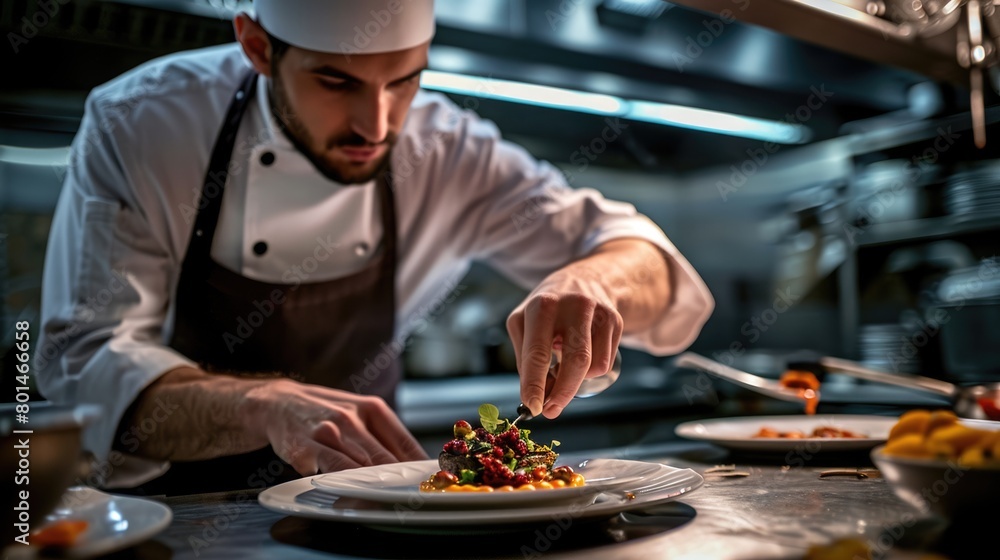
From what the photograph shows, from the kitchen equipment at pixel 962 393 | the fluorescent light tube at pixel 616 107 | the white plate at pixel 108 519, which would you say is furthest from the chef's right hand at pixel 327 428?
the fluorescent light tube at pixel 616 107

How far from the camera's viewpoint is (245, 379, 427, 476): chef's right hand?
44.9 inches

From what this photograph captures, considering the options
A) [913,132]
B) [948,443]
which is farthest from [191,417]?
[913,132]

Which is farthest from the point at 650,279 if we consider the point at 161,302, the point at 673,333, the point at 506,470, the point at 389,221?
the point at 161,302

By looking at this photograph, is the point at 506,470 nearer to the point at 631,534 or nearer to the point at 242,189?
the point at 631,534

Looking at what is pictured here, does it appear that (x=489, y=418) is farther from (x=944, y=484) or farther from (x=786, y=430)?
(x=786, y=430)

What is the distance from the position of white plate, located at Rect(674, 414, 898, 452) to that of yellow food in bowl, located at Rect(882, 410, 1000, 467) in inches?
18.1

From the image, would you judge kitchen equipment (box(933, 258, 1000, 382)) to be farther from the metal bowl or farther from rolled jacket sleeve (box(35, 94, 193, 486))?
the metal bowl

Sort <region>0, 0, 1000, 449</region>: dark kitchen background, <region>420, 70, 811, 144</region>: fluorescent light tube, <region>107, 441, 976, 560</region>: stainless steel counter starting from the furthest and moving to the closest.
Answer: <region>420, 70, 811, 144</region>: fluorescent light tube, <region>0, 0, 1000, 449</region>: dark kitchen background, <region>107, 441, 976, 560</region>: stainless steel counter

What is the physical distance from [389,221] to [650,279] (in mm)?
608

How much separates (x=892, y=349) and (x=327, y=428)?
128 inches

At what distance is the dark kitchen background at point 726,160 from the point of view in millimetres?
2436

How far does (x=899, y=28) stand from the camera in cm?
171

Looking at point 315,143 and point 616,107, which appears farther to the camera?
point 616,107

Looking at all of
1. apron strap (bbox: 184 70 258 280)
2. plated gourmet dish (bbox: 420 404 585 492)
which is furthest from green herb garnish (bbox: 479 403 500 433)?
apron strap (bbox: 184 70 258 280)
